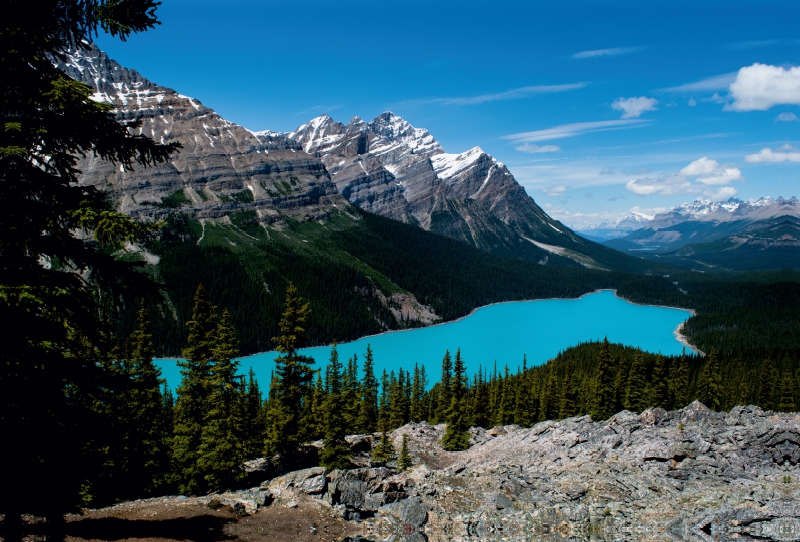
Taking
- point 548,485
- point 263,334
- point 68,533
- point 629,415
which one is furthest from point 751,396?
point 263,334

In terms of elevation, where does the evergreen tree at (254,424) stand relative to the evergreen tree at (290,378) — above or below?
below

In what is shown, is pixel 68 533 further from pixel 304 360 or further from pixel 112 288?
pixel 304 360

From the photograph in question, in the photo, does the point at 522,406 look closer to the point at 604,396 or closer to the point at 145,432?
the point at 604,396

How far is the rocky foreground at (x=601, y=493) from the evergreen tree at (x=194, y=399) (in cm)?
551

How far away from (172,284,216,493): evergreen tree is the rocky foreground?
217 inches

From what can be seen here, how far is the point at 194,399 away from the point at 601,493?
28732mm

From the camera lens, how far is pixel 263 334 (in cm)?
16212

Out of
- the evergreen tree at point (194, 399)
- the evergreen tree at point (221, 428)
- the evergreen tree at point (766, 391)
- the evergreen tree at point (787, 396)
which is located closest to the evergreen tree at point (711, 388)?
the evergreen tree at point (787, 396)

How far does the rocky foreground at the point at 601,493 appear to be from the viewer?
23938 millimetres

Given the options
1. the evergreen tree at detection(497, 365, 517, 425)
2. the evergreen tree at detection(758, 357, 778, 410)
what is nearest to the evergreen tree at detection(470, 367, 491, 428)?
the evergreen tree at detection(497, 365, 517, 425)

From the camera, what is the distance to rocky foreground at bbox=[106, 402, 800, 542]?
78.5 feet

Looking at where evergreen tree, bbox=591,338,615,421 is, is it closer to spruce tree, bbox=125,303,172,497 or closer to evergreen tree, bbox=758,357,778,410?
evergreen tree, bbox=758,357,778,410

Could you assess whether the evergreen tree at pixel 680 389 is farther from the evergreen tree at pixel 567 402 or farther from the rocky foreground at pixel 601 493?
the rocky foreground at pixel 601 493

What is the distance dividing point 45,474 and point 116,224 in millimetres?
7077
